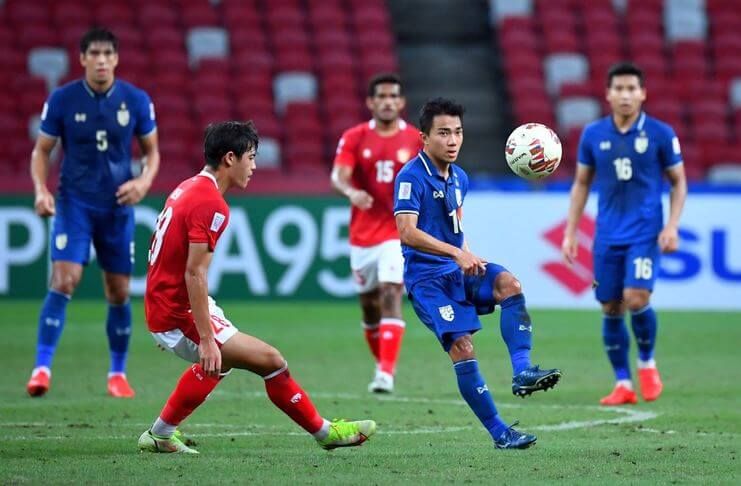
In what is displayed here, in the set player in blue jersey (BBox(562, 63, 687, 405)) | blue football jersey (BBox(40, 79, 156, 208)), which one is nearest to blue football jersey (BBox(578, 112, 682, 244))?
player in blue jersey (BBox(562, 63, 687, 405))

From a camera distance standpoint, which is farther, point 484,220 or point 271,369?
point 484,220

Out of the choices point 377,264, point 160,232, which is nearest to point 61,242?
point 377,264

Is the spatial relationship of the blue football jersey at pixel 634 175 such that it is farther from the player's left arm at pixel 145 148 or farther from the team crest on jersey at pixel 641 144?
the player's left arm at pixel 145 148

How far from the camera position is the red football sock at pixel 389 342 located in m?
10.6

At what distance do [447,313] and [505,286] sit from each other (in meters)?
0.34

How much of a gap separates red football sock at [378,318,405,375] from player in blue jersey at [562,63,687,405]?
4.78ft

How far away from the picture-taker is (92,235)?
33.5 ft

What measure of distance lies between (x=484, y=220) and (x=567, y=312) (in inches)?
58.6

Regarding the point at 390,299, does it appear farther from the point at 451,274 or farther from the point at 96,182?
the point at 451,274

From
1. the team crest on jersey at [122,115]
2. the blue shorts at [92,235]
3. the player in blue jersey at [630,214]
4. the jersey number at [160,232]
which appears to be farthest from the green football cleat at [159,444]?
the player in blue jersey at [630,214]

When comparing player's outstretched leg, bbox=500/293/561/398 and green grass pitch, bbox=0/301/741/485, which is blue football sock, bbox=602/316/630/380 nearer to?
green grass pitch, bbox=0/301/741/485

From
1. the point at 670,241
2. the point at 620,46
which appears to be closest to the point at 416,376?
the point at 670,241

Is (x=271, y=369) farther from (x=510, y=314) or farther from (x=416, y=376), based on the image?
(x=416, y=376)

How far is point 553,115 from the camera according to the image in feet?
67.4
